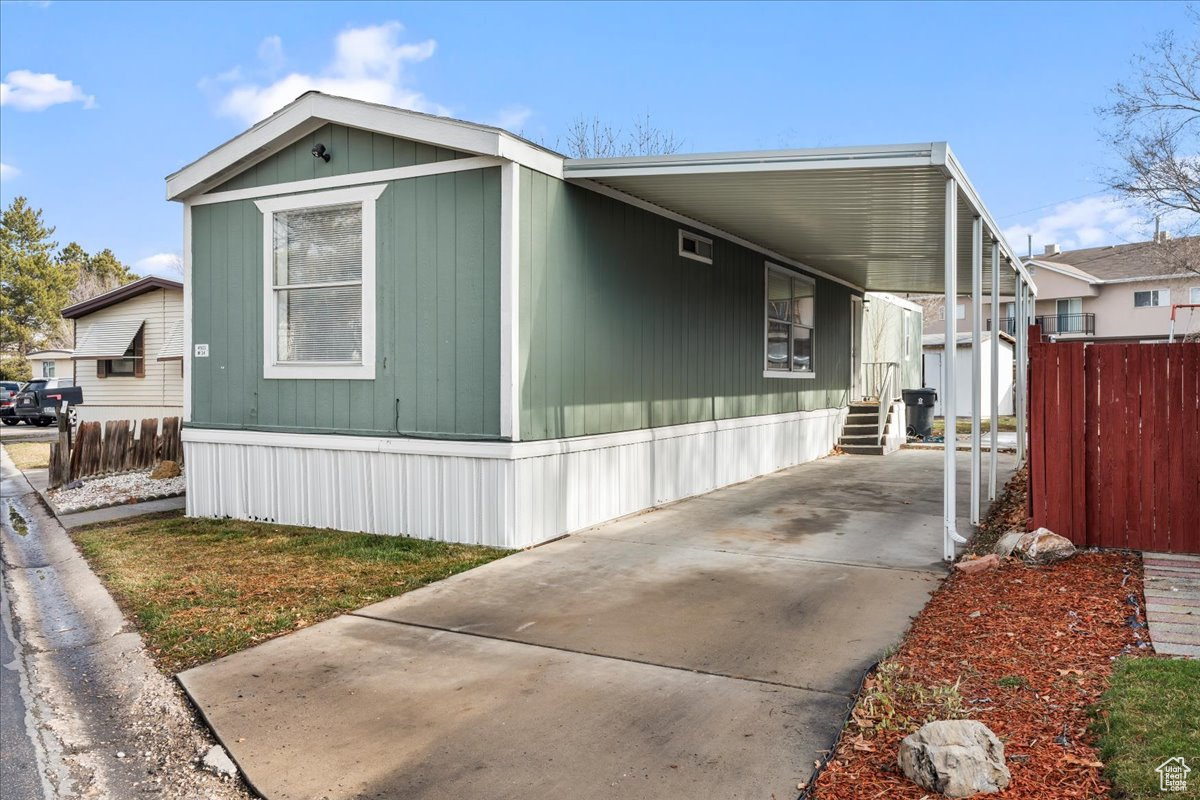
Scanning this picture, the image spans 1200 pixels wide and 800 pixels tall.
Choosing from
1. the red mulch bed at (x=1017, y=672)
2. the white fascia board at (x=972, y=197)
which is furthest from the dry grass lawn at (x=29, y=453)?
the red mulch bed at (x=1017, y=672)

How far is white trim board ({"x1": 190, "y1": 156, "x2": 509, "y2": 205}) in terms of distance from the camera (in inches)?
262

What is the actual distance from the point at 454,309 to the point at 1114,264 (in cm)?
3826

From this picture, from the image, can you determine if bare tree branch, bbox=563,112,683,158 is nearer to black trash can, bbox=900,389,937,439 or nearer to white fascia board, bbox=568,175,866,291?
black trash can, bbox=900,389,937,439

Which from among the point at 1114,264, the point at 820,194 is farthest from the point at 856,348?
the point at 1114,264

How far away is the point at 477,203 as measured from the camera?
663 cm

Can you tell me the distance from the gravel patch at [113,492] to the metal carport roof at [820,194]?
6.49 m

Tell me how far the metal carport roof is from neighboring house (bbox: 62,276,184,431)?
10.8 metres

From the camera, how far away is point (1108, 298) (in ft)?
118

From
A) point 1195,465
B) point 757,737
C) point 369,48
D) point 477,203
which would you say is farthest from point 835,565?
point 369,48

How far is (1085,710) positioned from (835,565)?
276 cm

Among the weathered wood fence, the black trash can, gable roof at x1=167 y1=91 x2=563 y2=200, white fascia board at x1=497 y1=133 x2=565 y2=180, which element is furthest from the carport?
the weathered wood fence

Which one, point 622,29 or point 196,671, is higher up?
point 622,29

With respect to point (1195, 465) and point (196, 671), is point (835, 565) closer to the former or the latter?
point (1195, 465)

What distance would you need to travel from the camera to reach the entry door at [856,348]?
1527 centimetres
